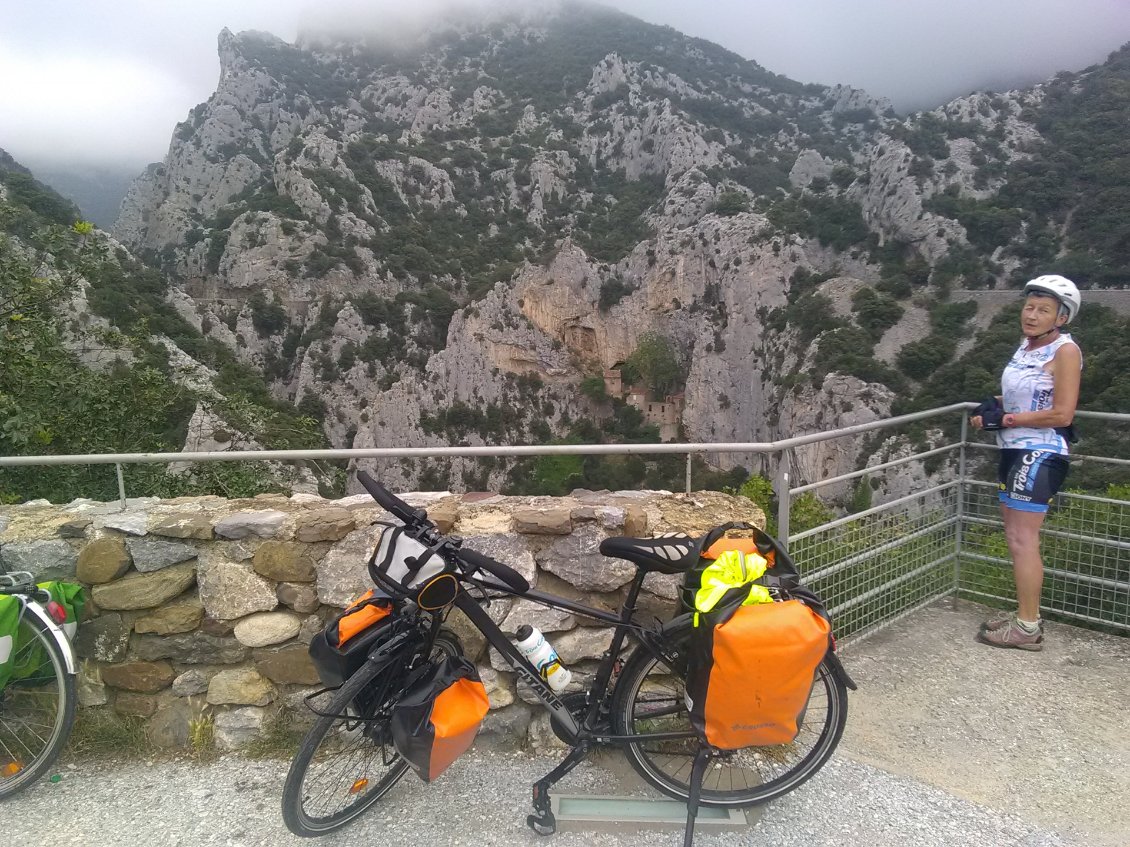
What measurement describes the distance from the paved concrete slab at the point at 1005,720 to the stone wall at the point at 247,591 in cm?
98

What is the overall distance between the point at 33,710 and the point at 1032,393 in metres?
4.06

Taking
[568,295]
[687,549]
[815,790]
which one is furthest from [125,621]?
[568,295]

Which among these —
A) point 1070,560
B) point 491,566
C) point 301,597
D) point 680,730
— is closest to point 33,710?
point 301,597

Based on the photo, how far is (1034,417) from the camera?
2.73 metres

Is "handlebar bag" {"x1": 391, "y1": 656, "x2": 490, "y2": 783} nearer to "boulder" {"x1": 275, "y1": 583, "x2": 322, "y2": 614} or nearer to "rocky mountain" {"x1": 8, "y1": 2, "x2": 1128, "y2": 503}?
"boulder" {"x1": 275, "y1": 583, "x2": 322, "y2": 614}

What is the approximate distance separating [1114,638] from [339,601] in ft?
11.9

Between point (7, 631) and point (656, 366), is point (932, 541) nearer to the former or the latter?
point (7, 631)

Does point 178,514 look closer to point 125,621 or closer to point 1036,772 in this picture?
point 125,621

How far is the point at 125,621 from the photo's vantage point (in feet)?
8.00

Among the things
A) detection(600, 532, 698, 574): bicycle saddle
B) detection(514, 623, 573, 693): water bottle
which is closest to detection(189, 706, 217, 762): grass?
detection(514, 623, 573, 693): water bottle

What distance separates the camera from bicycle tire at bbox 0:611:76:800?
217 cm

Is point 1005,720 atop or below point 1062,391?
below

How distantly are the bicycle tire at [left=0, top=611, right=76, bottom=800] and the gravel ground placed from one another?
0.11m

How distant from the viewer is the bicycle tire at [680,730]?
2053mm
